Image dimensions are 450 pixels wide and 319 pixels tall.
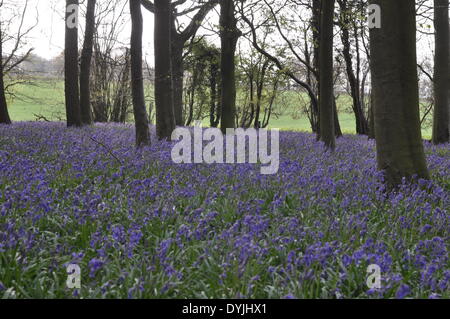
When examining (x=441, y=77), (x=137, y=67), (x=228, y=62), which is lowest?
(x=137, y=67)

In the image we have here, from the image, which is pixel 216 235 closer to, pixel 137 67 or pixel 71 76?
pixel 137 67

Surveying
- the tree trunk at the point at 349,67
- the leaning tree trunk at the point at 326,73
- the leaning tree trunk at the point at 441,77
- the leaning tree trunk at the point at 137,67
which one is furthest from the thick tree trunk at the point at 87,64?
the leaning tree trunk at the point at 441,77

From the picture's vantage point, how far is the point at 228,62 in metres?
15.8

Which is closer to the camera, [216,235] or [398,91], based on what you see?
[216,235]

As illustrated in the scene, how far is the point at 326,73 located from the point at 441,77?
15.9ft

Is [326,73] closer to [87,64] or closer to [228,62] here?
[228,62]

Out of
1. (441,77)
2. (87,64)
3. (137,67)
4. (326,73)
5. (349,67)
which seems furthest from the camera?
(349,67)

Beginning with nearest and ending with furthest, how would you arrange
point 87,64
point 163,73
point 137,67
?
point 137,67
point 163,73
point 87,64

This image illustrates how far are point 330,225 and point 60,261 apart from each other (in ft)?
8.62

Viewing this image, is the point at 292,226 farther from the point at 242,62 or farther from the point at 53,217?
the point at 242,62

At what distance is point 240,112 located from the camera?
43188mm

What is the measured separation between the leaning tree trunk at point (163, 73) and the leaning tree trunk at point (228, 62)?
347 cm

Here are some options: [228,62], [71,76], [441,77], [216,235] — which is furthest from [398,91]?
[71,76]

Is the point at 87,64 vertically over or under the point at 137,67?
Answer: over
